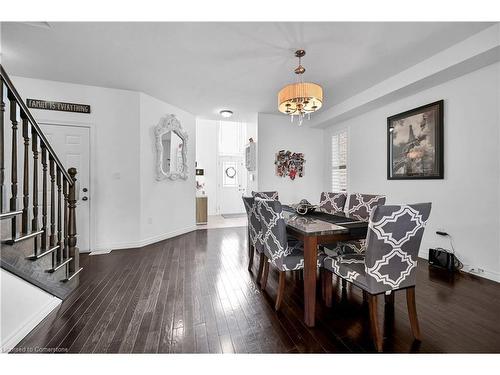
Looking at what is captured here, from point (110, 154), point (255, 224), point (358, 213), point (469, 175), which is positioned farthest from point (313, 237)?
point (110, 154)

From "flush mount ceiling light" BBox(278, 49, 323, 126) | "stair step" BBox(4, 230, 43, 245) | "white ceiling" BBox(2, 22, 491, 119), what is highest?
"white ceiling" BBox(2, 22, 491, 119)

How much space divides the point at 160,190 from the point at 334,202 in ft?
10.1

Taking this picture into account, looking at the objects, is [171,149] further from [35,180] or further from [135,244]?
[35,180]

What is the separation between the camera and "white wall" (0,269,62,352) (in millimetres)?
1448

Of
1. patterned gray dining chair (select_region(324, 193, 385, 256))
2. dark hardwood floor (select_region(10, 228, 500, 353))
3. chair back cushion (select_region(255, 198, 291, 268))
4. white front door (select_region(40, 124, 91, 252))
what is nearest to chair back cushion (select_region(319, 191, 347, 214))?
patterned gray dining chair (select_region(324, 193, 385, 256))

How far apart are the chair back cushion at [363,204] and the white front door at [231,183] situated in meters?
5.31

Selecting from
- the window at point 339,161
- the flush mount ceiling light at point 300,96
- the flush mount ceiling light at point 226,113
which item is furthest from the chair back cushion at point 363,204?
the flush mount ceiling light at point 226,113

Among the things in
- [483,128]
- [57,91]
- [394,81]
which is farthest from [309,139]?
[57,91]

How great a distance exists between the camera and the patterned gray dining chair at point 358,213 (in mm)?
2342

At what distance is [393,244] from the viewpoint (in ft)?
4.69

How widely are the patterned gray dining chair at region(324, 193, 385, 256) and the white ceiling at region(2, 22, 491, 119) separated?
5.51 feet

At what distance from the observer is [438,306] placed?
1971 mm

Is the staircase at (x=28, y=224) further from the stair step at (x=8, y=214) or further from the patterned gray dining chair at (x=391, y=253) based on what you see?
the patterned gray dining chair at (x=391, y=253)

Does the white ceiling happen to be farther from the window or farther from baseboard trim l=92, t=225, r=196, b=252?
baseboard trim l=92, t=225, r=196, b=252
